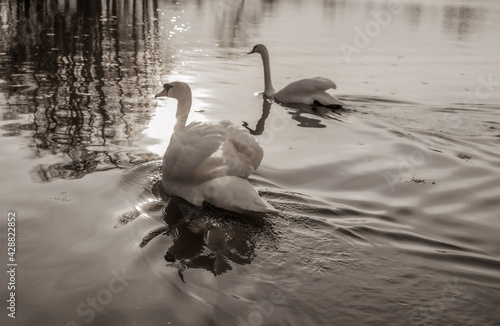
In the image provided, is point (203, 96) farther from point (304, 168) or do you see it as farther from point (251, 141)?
point (251, 141)

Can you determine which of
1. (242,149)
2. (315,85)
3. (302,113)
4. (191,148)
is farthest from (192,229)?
(315,85)

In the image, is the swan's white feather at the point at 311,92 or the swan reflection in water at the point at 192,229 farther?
the swan's white feather at the point at 311,92

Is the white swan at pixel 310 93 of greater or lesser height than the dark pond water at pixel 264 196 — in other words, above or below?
above

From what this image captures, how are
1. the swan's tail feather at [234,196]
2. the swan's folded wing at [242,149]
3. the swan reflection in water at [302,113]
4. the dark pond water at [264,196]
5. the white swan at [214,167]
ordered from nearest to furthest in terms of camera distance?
the dark pond water at [264,196] → the swan's tail feather at [234,196] → the white swan at [214,167] → the swan's folded wing at [242,149] → the swan reflection in water at [302,113]

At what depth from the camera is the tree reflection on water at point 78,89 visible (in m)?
7.93

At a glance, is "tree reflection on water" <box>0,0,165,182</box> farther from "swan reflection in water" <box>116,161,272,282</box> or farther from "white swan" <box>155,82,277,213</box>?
"white swan" <box>155,82,277,213</box>

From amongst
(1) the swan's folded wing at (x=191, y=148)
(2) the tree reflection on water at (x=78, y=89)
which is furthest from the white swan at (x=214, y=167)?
(2) the tree reflection on water at (x=78, y=89)

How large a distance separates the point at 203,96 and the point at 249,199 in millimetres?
6533

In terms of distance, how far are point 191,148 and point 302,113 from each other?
19.0ft

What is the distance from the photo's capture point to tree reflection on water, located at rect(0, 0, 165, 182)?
26.0 ft

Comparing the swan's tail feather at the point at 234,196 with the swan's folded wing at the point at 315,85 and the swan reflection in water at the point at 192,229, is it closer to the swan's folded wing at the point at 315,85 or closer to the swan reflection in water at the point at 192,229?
the swan reflection in water at the point at 192,229

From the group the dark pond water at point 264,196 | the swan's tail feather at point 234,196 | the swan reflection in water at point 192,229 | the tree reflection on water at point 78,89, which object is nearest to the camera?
the dark pond water at point 264,196

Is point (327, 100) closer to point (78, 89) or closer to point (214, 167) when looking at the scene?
point (78, 89)

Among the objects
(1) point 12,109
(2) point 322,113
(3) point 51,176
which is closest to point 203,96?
(2) point 322,113
